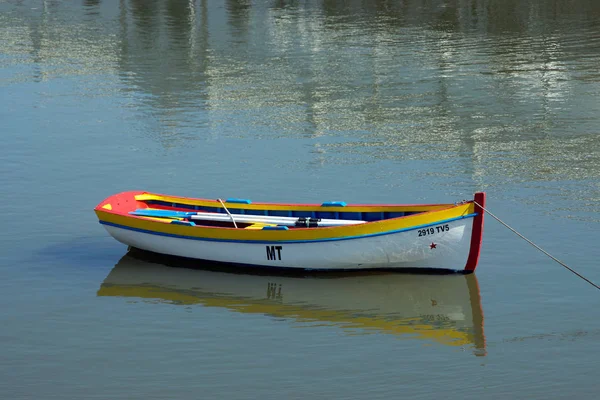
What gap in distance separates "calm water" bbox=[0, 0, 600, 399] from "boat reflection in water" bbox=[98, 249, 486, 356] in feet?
0.25

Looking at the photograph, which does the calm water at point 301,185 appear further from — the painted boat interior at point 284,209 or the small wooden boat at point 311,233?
the painted boat interior at point 284,209

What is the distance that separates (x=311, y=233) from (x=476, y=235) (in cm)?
384

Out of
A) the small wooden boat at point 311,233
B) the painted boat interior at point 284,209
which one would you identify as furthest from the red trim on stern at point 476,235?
the painted boat interior at point 284,209

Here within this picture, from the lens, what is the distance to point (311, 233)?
1043 inches

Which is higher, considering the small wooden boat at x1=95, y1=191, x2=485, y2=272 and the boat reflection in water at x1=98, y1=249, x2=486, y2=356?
the small wooden boat at x1=95, y1=191, x2=485, y2=272

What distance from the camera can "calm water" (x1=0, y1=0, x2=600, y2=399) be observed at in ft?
73.6

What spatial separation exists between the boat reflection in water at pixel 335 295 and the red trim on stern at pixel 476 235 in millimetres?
415

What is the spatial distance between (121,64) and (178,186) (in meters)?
25.6

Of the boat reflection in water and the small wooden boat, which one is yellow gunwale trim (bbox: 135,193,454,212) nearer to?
the small wooden boat

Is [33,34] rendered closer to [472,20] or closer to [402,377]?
[472,20]

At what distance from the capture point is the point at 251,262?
27672 millimetres

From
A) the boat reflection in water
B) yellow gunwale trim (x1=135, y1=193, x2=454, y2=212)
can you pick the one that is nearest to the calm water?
the boat reflection in water

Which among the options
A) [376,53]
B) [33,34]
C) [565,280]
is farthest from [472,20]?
[565,280]

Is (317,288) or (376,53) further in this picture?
(376,53)
